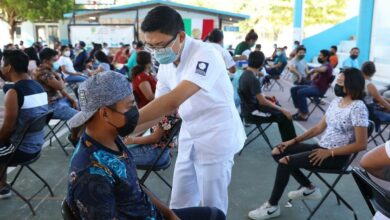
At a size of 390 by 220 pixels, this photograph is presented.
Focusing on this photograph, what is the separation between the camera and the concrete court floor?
331cm

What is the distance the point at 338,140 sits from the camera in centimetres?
309

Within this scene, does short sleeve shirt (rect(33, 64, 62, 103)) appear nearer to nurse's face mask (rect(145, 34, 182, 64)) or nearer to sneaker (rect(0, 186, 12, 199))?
sneaker (rect(0, 186, 12, 199))

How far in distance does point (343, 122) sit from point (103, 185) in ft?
7.32

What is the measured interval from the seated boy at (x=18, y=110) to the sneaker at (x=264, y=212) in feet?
6.28

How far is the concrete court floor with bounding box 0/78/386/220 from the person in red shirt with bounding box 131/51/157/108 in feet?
3.11

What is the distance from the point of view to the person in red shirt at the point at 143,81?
4652mm

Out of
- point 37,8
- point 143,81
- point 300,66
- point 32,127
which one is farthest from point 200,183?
point 37,8

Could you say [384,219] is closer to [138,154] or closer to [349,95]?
[349,95]

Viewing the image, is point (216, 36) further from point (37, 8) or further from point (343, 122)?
point (37, 8)

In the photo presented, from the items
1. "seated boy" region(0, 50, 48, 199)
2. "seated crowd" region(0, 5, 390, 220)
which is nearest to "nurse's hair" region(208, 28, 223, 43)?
→ "seated crowd" region(0, 5, 390, 220)

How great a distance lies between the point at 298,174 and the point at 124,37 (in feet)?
44.8

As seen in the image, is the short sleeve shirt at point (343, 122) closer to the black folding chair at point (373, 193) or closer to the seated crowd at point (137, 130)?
the seated crowd at point (137, 130)

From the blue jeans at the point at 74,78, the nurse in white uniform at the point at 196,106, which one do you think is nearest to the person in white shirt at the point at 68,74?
the blue jeans at the point at 74,78

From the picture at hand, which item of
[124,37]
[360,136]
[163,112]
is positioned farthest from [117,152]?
[124,37]
